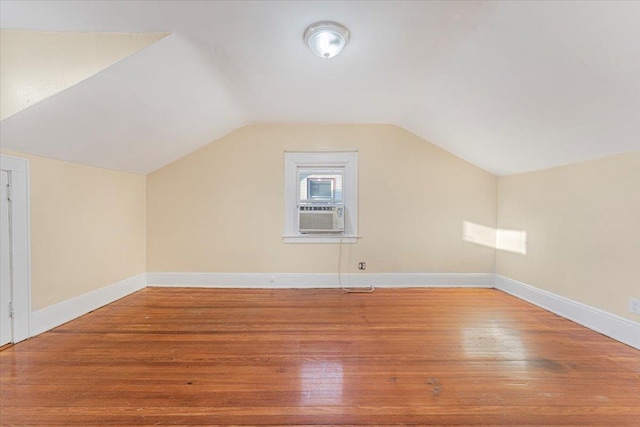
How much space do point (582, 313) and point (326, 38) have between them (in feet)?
10.7

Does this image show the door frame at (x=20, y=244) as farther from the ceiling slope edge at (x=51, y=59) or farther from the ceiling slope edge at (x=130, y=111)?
the ceiling slope edge at (x=51, y=59)

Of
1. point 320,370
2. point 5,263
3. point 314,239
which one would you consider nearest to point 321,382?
point 320,370

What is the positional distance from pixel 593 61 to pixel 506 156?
158cm

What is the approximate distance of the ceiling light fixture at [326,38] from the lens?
174cm

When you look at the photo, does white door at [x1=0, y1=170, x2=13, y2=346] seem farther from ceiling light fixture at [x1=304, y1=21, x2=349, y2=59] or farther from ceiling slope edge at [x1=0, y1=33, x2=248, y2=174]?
ceiling light fixture at [x1=304, y1=21, x2=349, y2=59]

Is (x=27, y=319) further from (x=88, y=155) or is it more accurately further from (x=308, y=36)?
(x=308, y=36)

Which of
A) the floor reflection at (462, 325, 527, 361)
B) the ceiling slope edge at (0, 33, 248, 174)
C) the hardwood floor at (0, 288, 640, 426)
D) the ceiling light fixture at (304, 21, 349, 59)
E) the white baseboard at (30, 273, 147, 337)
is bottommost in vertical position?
the hardwood floor at (0, 288, 640, 426)

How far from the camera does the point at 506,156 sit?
308 cm

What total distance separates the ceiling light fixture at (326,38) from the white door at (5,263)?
8.13ft

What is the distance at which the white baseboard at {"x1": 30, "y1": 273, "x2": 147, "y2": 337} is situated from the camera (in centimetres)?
230

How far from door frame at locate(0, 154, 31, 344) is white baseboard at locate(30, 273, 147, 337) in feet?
0.28

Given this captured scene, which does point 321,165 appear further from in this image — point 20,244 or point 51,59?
point 20,244

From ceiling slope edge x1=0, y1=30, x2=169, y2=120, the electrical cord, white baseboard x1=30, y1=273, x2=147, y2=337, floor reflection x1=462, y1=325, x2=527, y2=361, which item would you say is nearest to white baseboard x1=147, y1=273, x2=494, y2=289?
the electrical cord

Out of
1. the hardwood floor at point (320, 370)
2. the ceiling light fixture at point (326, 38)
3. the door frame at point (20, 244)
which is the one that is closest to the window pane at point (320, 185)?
the hardwood floor at point (320, 370)
